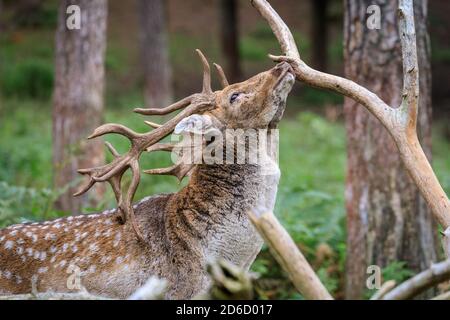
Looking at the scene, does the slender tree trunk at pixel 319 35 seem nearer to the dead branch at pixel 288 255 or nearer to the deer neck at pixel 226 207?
the deer neck at pixel 226 207

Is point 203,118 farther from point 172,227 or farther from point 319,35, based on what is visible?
point 319,35

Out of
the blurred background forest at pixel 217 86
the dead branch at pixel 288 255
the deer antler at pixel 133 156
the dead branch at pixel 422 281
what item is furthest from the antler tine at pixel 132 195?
the dead branch at pixel 422 281

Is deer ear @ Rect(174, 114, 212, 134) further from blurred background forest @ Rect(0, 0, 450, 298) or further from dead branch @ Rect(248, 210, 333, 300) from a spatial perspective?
dead branch @ Rect(248, 210, 333, 300)

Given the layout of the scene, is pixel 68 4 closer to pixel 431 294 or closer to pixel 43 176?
pixel 43 176

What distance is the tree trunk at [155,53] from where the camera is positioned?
16.4m

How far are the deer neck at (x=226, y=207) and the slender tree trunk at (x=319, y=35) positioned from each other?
16000 millimetres

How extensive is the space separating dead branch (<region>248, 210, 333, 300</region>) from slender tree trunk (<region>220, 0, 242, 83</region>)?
56.7 feet

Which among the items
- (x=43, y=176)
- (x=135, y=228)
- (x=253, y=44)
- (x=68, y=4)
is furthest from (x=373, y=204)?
(x=253, y=44)

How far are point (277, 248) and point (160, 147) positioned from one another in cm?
188

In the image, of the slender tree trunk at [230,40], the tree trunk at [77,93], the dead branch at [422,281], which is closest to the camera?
the dead branch at [422,281]

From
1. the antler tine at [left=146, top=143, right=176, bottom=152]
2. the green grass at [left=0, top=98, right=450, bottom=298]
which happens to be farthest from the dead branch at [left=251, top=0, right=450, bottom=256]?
the green grass at [left=0, top=98, right=450, bottom=298]

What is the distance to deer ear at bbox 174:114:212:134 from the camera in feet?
15.4

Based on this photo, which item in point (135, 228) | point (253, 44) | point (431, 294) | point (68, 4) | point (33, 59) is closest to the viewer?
point (135, 228)
